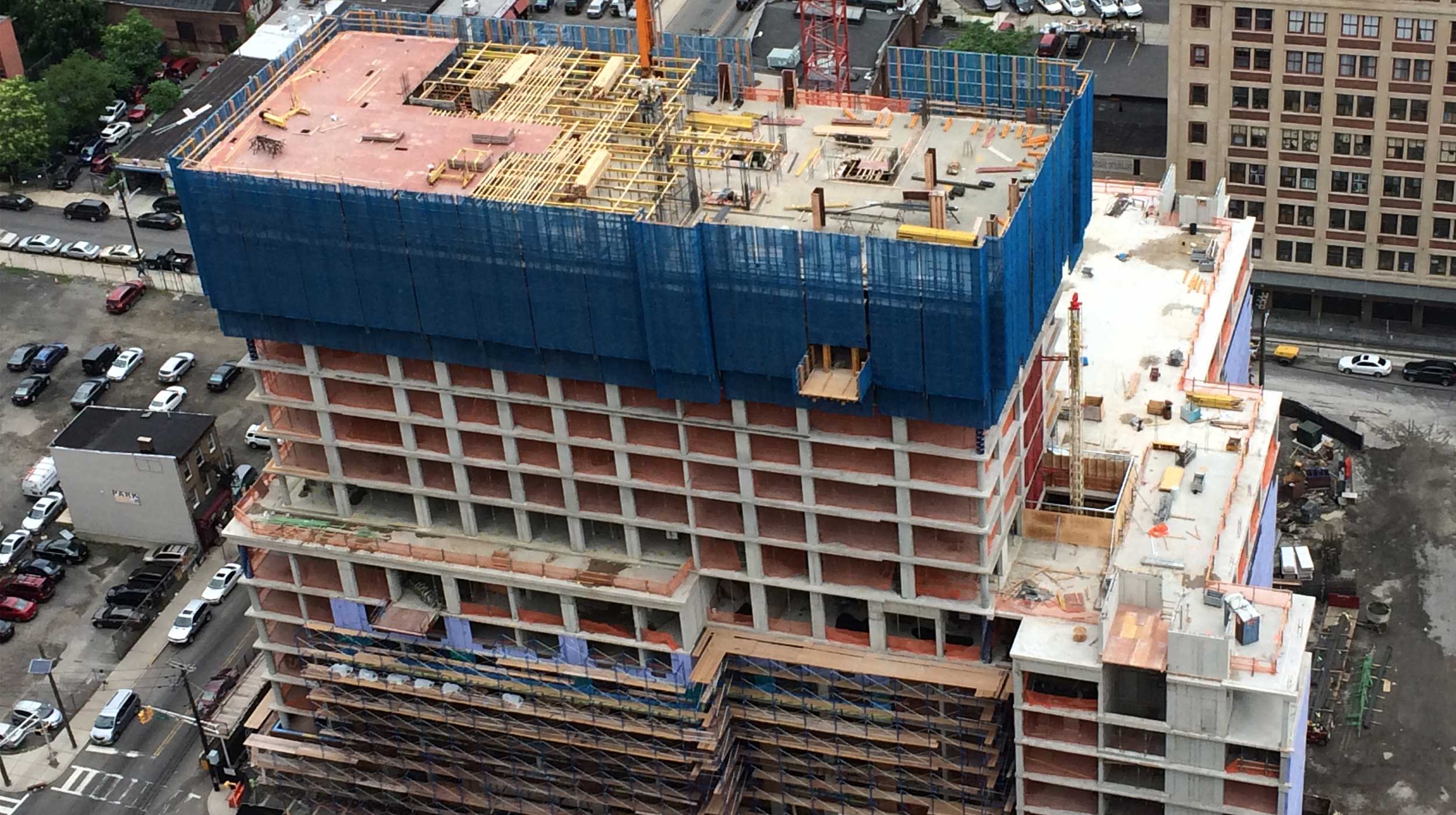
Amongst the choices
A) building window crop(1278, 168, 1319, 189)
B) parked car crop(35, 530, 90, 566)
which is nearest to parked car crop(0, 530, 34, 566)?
parked car crop(35, 530, 90, 566)

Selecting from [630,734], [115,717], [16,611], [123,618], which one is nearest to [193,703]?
[115,717]

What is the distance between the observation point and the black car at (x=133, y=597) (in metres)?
175

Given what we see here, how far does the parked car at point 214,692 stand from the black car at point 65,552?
2063 centimetres

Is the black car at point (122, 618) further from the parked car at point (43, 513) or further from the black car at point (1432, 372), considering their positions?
the black car at point (1432, 372)

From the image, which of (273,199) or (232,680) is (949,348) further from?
(232,680)

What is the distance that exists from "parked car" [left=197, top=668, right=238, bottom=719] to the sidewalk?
23.0 feet

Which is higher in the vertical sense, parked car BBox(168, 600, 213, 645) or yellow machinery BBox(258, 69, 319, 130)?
yellow machinery BBox(258, 69, 319, 130)

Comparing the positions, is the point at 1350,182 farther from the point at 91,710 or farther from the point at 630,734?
the point at 91,710

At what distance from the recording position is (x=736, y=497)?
133125 mm

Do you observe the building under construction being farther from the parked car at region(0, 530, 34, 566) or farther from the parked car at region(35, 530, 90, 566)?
the parked car at region(0, 530, 34, 566)

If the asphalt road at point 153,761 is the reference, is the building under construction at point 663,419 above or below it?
above

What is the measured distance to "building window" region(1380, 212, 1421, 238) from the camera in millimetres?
188250

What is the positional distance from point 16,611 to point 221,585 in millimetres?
15916

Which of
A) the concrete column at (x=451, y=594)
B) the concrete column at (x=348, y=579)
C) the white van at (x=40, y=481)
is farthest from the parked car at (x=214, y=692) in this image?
the white van at (x=40, y=481)
